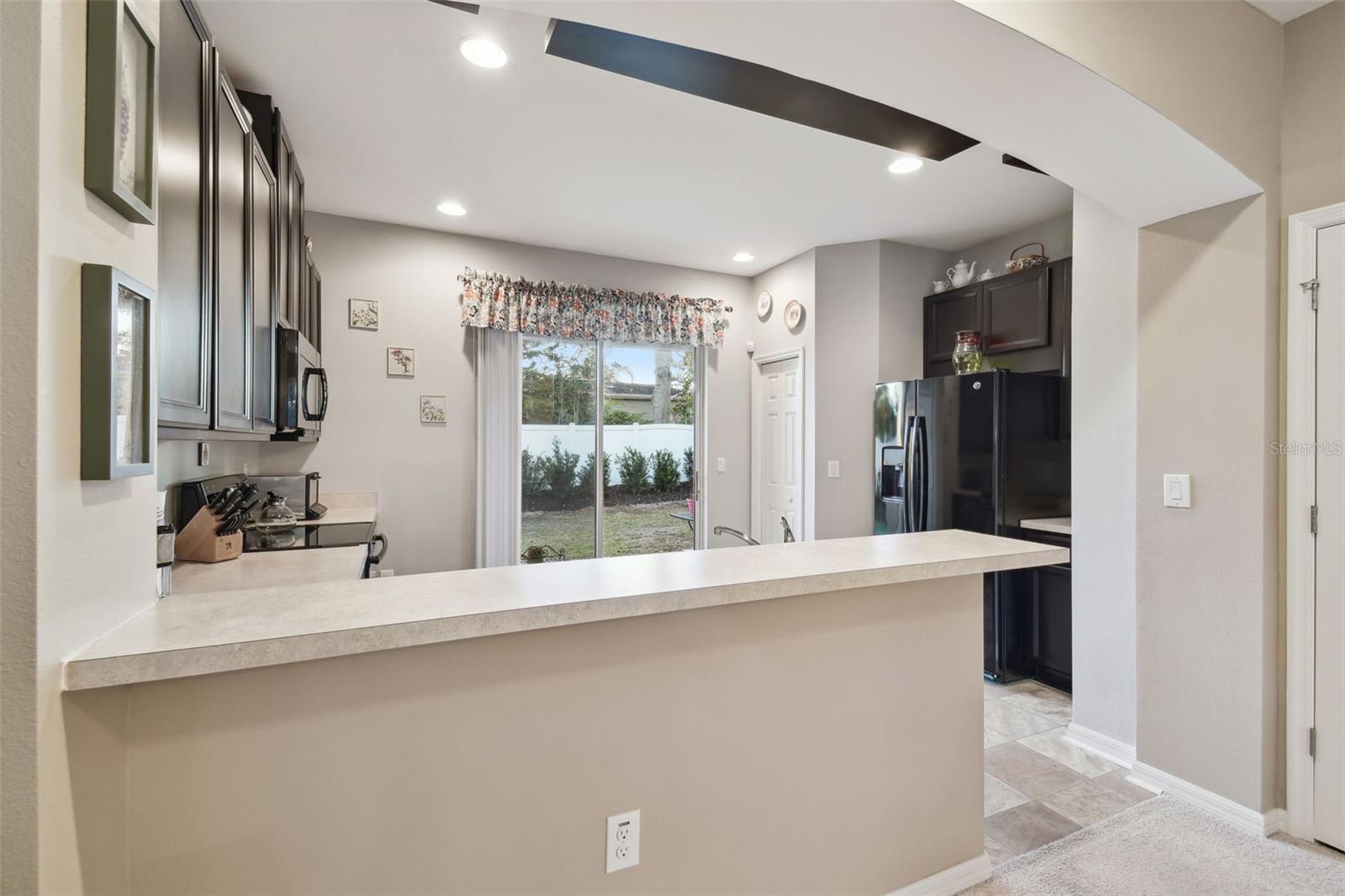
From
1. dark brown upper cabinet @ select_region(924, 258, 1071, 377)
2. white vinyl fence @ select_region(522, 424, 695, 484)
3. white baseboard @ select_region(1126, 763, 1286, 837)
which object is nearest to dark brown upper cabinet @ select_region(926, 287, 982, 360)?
dark brown upper cabinet @ select_region(924, 258, 1071, 377)

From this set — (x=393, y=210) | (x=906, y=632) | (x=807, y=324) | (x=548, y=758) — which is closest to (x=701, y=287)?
(x=807, y=324)

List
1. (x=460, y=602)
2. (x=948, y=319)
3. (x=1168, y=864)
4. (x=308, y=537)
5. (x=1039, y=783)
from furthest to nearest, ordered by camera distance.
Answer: (x=948, y=319) < (x=308, y=537) < (x=1039, y=783) < (x=1168, y=864) < (x=460, y=602)

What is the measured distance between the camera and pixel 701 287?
4.96 m

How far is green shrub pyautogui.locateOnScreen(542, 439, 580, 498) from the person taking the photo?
14.8 feet

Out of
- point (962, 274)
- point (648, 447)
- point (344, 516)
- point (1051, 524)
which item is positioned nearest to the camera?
point (1051, 524)

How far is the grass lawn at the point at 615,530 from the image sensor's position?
447cm

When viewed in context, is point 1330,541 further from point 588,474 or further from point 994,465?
point 588,474

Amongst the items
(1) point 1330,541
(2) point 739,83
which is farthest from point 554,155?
(1) point 1330,541

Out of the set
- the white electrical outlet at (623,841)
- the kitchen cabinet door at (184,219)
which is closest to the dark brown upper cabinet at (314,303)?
the kitchen cabinet door at (184,219)

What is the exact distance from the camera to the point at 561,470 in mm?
4539

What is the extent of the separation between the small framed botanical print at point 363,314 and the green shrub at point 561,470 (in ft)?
4.64

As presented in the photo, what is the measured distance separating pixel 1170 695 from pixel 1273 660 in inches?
13.3

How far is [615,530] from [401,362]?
194 centimetres

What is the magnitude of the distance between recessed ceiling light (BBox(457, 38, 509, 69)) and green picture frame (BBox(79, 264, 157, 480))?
168cm
